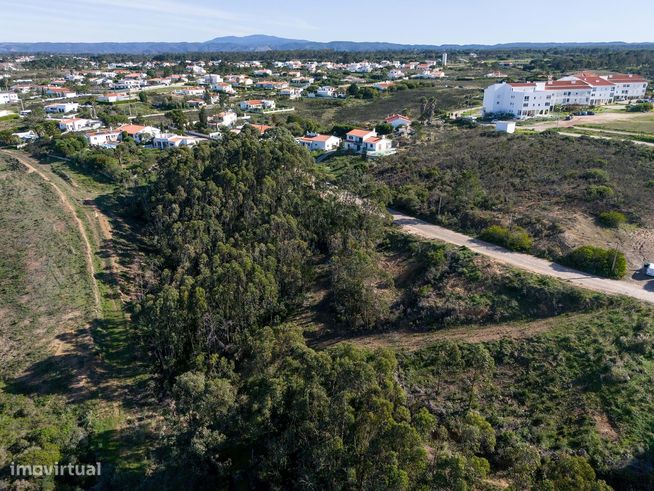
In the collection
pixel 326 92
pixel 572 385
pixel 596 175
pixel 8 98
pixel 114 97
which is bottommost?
pixel 572 385

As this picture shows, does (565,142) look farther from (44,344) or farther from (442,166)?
(44,344)

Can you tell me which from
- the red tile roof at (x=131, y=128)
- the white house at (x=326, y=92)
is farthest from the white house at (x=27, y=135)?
the white house at (x=326, y=92)

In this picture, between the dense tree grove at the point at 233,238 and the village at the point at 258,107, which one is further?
the village at the point at 258,107

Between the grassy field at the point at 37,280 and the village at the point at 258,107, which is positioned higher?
the village at the point at 258,107

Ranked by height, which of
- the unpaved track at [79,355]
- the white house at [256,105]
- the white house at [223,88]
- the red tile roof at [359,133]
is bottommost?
the unpaved track at [79,355]

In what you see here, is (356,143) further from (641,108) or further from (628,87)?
(628,87)

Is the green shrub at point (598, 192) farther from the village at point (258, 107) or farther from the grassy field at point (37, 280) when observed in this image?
the grassy field at point (37, 280)

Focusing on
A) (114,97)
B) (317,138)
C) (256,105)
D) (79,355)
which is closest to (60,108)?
(114,97)
